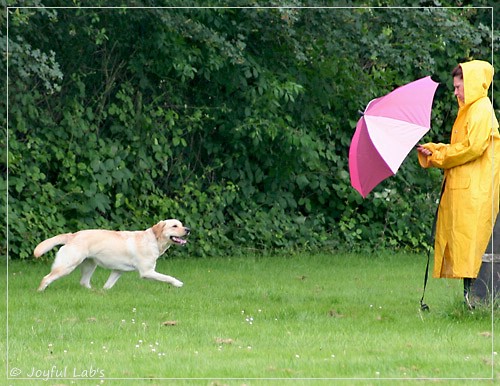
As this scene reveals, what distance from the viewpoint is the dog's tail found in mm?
11523

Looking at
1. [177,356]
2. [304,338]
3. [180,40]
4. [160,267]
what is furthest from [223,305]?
[180,40]

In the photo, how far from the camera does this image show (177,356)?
7941 mm

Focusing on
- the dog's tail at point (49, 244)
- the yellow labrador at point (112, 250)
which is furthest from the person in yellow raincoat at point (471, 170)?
the dog's tail at point (49, 244)

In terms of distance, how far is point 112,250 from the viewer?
12.0 meters

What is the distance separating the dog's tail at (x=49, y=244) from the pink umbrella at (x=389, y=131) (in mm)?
3383

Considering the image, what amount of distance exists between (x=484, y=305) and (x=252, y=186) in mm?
8016

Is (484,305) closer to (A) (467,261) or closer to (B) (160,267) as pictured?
(A) (467,261)

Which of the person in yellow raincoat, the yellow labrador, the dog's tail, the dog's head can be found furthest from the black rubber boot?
the dog's tail

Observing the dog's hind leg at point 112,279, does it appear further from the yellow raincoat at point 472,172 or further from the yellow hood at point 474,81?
the yellow hood at point 474,81

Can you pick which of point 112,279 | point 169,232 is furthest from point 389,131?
point 112,279

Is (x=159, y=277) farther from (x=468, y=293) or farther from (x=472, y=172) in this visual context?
(x=472, y=172)

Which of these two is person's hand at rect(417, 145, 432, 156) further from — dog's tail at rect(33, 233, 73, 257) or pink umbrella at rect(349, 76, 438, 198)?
dog's tail at rect(33, 233, 73, 257)

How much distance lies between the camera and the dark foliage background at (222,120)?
15.1m

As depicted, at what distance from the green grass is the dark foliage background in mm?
2324
